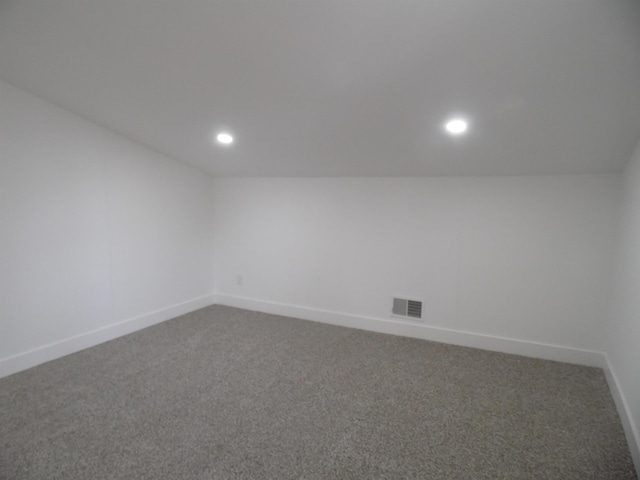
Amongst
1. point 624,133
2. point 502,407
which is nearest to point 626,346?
point 502,407

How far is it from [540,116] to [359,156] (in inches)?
52.5

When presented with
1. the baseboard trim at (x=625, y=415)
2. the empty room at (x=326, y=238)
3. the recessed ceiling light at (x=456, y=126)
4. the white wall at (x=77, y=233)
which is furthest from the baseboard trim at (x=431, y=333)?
the recessed ceiling light at (x=456, y=126)

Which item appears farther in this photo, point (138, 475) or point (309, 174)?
point (309, 174)

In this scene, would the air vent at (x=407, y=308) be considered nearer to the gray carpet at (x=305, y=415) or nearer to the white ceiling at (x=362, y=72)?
the gray carpet at (x=305, y=415)

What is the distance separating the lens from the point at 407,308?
314 cm

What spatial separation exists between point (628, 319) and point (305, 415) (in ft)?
6.94

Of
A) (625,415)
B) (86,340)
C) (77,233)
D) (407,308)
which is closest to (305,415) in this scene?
(407,308)

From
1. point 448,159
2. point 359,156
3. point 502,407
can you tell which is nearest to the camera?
point 502,407

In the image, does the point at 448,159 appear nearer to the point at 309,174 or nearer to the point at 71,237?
the point at 309,174

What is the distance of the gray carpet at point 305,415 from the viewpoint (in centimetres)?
150

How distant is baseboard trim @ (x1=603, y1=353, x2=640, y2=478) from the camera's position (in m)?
1.52

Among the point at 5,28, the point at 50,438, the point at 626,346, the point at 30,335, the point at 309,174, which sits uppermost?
the point at 5,28

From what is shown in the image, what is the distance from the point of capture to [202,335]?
10.1ft

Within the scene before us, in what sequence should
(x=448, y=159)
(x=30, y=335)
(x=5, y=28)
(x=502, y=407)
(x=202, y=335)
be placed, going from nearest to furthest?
(x=5, y=28), (x=502, y=407), (x=30, y=335), (x=448, y=159), (x=202, y=335)
